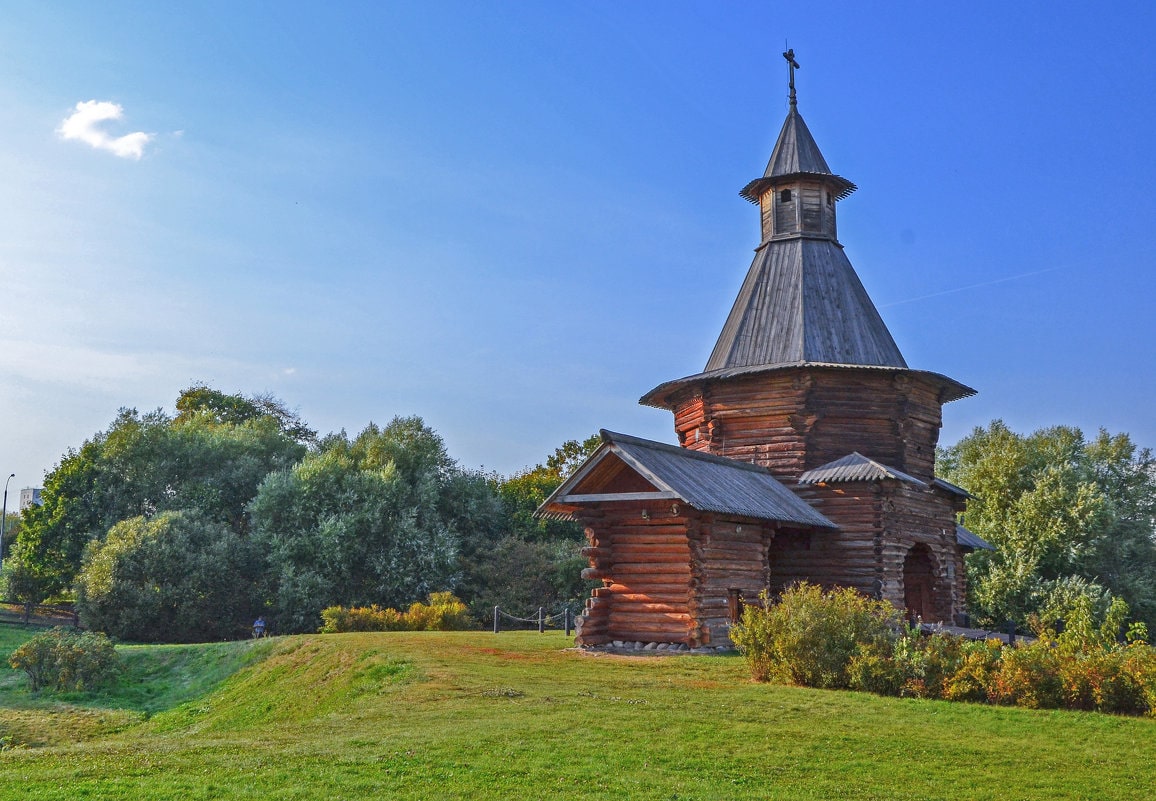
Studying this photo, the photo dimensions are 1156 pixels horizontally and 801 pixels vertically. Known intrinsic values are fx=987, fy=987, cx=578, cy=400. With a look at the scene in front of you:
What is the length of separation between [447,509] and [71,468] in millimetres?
16007

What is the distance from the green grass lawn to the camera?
30.6ft

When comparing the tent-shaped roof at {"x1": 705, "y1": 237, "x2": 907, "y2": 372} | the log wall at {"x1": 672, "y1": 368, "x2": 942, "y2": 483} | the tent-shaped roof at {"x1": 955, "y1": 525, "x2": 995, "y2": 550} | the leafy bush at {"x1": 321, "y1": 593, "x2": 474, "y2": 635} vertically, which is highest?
the tent-shaped roof at {"x1": 705, "y1": 237, "x2": 907, "y2": 372}

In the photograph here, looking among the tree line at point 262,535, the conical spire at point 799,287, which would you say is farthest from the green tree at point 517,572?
the conical spire at point 799,287

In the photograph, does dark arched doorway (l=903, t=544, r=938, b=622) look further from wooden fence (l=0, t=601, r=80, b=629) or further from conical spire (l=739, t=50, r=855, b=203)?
wooden fence (l=0, t=601, r=80, b=629)

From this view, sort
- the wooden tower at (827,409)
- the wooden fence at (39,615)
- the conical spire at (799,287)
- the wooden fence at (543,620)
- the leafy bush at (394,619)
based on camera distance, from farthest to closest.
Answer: the wooden fence at (39,615)
the leafy bush at (394,619)
the conical spire at (799,287)
the wooden fence at (543,620)
the wooden tower at (827,409)

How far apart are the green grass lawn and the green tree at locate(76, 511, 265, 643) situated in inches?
684

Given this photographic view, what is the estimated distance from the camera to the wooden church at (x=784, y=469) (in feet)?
69.3

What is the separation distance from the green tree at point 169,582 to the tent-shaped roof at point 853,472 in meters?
22.8

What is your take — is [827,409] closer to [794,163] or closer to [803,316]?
[803,316]

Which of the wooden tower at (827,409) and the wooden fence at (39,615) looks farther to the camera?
the wooden fence at (39,615)

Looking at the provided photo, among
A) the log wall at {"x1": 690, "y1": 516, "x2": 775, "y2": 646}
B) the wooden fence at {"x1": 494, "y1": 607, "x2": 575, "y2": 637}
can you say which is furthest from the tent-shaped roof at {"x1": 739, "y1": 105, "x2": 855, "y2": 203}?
the wooden fence at {"x1": 494, "y1": 607, "x2": 575, "y2": 637}

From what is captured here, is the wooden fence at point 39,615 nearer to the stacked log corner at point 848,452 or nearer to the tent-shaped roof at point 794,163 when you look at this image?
the stacked log corner at point 848,452

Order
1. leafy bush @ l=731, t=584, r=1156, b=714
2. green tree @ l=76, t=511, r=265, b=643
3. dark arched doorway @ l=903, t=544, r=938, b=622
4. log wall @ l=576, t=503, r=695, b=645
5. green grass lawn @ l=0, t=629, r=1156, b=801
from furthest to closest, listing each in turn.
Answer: green tree @ l=76, t=511, r=265, b=643 < dark arched doorway @ l=903, t=544, r=938, b=622 < log wall @ l=576, t=503, r=695, b=645 < leafy bush @ l=731, t=584, r=1156, b=714 < green grass lawn @ l=0, t=629, r=1156, b=801

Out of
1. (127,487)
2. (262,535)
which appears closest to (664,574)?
(262,535)
